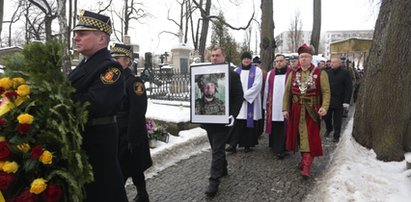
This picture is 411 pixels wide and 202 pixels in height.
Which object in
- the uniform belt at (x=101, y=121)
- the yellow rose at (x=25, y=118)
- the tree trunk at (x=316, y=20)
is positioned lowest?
the uniform belt at (x=101, y=121)

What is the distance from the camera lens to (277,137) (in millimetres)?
6406


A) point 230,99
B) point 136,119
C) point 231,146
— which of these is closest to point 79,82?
point 136,119

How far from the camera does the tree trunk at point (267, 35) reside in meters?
11.9

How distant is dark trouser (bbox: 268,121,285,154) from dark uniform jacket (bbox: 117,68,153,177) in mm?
2857

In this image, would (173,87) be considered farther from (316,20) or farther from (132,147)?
(132,147)

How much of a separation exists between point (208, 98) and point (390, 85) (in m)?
2.79

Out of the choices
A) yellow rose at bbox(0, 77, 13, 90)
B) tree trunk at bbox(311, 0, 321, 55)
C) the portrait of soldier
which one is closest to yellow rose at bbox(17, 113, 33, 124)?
yellow rose at bbox(0, 77, 13, 90)

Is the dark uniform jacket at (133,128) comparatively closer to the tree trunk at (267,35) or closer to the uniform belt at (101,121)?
the uniform belt at (101,121)

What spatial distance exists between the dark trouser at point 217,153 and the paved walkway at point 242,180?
0.29m

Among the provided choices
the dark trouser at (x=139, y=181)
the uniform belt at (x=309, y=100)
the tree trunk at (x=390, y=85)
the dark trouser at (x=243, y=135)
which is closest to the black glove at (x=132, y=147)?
the dark trouser at (x=139, y=181)

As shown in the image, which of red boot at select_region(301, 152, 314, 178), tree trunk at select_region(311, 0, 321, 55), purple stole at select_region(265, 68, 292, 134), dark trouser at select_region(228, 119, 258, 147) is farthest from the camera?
tree trunk at select_region(311, 0, 321, 55)

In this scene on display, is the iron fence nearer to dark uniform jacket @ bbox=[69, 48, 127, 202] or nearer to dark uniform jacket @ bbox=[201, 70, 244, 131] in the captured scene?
dark uniform jacket @ bbox=[201, 70, 244, 131]

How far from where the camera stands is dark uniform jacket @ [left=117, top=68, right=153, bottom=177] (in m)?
3.95

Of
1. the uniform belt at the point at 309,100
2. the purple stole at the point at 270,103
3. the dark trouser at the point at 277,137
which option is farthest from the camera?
the purple stole at the point at 270,103
